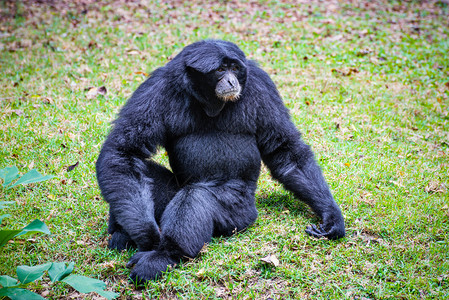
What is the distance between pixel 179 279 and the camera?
394 cm

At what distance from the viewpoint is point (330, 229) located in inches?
185

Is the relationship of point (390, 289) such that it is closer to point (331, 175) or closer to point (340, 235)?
point (340, 235)

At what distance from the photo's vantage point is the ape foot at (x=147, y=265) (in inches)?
152

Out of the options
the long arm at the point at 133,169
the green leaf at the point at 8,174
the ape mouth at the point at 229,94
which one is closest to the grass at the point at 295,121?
Result: the long arm at the point at 133,169

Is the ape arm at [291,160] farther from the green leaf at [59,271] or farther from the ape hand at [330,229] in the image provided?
the green leaf at [59,271]

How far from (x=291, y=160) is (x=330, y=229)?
37.7 inches

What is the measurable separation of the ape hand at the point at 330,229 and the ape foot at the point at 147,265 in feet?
5.64

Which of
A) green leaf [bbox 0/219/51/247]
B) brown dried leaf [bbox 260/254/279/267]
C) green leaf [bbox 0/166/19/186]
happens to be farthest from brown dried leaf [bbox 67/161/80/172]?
brown dried leaf [bbox 260/254/279/267]

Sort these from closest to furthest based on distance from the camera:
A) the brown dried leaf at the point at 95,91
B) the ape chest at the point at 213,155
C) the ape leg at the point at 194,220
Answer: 1. the ape leg at the point at 194,220
2. the ape chest at the point at 213,155
3. the brown dried leaf at the point at 95,91

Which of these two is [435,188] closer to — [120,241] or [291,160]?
[291,160]

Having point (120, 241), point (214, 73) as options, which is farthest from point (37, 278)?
point (214, 73)

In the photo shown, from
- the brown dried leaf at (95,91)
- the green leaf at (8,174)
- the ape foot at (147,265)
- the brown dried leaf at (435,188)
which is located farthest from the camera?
the brown dried leaf at (95,91)

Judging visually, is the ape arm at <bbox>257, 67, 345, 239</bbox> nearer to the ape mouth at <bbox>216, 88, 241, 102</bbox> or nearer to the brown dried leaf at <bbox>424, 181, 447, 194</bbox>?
the ape mouth at <bbox>216, 88, 241, 102</bbox>

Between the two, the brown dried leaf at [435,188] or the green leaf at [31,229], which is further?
the brown dried leaf at [435,188]
